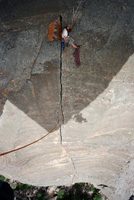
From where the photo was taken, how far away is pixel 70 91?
323 cm

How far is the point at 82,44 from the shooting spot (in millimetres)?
3008

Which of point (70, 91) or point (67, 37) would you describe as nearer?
point (67, 37)

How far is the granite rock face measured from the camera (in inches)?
116

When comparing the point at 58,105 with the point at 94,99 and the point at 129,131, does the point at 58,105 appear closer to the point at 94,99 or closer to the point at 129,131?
the point at 94,99

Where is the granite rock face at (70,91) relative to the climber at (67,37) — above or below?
below

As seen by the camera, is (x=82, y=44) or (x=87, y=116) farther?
(x=87, y=116)

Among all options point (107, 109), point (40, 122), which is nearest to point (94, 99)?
point (107, 109)

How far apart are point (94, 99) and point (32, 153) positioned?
1524 mm

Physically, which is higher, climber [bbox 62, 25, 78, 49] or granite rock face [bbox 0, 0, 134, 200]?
climber [bbox 62, 25, 78, 49]

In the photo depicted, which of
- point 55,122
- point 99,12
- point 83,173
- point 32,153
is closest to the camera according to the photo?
point 99,12

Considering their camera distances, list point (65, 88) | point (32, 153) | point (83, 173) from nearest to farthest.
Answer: point (65, 88) → point (32, 153) → point (83, 173)

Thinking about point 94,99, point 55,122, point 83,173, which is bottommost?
point 83,173

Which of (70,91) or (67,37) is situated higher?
(67,37)

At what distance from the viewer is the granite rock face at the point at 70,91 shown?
2.94m
